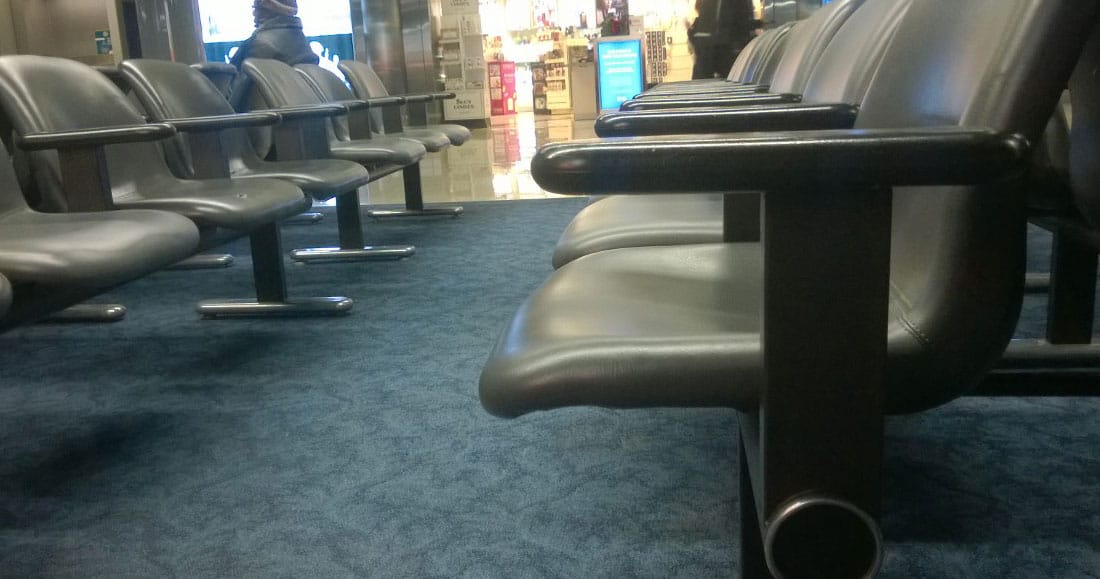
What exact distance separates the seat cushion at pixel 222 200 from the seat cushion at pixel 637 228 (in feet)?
3.26

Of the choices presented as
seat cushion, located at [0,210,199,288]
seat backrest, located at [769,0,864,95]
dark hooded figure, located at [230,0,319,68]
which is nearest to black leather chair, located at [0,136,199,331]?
seat cushion, located at [0,210,199,288]

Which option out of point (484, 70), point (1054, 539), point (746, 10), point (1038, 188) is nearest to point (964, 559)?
point (1054, 539)

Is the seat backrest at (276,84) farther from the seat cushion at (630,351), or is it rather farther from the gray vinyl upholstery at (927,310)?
the gray vinyl upholstery at (927,310)

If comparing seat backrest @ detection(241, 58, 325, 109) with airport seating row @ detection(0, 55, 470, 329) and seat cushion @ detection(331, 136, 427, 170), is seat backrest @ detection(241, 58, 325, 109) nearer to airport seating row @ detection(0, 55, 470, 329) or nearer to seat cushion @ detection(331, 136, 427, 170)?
airport seating row @ detection(0, 55, 470, 329)

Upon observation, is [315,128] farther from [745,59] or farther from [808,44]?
[808,44]

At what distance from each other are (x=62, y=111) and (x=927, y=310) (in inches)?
90.0

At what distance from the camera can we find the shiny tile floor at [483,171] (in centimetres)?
553

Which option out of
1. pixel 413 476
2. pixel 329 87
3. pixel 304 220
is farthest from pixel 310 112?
pixel 413 476

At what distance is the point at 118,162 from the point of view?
2.61 m

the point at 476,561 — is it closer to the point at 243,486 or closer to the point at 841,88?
the point at 243,486

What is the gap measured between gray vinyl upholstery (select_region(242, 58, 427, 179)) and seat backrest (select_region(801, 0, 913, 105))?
7.72 feet

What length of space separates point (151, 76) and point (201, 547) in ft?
6.55

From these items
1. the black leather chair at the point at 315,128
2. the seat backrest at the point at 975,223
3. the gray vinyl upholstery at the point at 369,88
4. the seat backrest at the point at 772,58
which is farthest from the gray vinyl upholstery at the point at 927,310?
the gray vinyl upholstery at the point at 369,88

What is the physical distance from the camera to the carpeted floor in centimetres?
132
